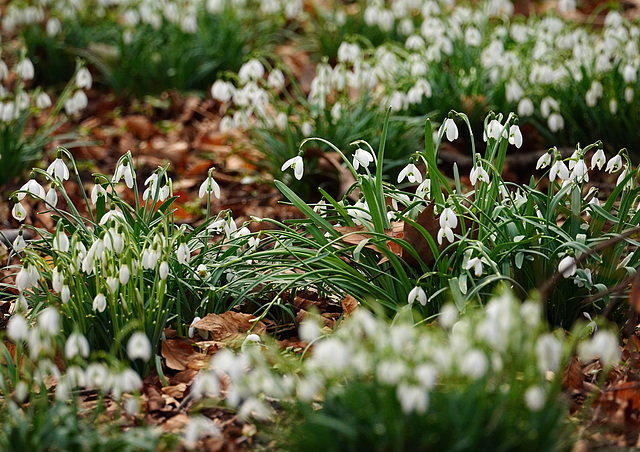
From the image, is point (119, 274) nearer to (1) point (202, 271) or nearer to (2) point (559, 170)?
(1) point (202, 271)

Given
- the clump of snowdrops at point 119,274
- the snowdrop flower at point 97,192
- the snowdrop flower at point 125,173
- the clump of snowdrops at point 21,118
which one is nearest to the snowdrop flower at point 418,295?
the clump of snowdrops at point 119,274

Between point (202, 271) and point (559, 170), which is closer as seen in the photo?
point (559, 170)

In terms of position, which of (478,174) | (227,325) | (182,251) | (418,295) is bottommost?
(227,325)

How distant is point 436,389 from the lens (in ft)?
6.28

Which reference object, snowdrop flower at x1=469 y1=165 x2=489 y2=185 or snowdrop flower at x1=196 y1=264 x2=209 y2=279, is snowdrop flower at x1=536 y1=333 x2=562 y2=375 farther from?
snowdrop flower at x1=196 y1=264 x2=209 y2=279

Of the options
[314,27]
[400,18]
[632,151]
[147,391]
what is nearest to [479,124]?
[632,151]

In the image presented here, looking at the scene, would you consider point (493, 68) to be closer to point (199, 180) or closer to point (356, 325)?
point (199, 180)

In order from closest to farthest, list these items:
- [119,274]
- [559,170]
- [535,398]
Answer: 1. [535,398]
2. [119,274]
3. [559,170]

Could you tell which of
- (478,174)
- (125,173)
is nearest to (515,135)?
(478,174)

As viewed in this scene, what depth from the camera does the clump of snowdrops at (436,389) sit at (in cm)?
175

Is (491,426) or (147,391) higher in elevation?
(491,426)

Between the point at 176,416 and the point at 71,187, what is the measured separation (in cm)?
281

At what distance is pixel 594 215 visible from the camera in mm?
2805

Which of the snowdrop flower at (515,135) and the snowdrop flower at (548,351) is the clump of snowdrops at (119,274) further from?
the snowdrop flower at (548,351)
